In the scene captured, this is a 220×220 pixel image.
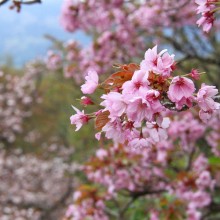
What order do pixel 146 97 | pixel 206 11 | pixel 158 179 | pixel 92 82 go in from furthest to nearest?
pixel 158 179 < pixel 206 11 < pixel 92 82 < pixel 146 97

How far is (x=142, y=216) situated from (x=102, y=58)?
93.7 inches

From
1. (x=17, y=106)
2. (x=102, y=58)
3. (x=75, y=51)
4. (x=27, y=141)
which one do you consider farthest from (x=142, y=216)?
(x=27, y=141)

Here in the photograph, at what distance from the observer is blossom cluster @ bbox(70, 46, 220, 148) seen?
1.30 meters

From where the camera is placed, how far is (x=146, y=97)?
50.5 inches

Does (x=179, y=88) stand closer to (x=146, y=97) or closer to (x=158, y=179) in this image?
(x=146, y=97)

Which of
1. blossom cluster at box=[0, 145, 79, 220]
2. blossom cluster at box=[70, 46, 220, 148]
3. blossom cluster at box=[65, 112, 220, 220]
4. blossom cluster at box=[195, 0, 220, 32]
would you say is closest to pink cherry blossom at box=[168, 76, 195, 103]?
blossom cluster at box=[70, 46, 220, 148]

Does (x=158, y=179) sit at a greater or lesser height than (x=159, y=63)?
lesser

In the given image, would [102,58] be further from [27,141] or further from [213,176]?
[27,141]

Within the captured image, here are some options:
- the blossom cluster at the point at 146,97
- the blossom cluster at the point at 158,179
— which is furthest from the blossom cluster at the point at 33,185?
the blossom cluster at the point at 146,97

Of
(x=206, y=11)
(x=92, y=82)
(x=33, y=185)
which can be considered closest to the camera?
(x=92, y=82)

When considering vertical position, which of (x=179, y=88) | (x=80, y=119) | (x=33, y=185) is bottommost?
(x=33, y=185)

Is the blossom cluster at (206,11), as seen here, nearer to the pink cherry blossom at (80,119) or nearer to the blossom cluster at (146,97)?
the blossom cluster at (146,97)

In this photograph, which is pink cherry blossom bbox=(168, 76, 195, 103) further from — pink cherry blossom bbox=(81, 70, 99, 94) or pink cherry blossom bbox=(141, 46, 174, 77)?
pink cherry blossom bbox=(81, 70, 99, 94)

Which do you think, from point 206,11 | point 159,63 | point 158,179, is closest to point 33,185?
point 158,179
